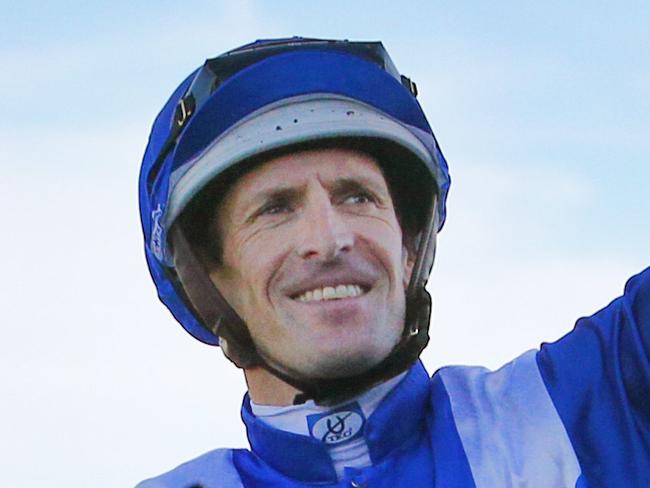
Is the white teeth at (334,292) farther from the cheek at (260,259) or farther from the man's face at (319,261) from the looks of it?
the cheek at (260,259)

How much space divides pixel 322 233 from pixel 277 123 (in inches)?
17.2

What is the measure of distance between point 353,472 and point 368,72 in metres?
1.32

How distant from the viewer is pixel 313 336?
4.30 m

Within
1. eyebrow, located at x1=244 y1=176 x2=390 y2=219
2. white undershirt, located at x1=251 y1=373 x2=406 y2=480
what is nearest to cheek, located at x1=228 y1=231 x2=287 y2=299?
eyebrow, located at x1=244 y1=176 x2=390 y2=219

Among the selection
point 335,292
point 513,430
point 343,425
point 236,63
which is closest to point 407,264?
point 335,292

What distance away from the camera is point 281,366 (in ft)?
14.6

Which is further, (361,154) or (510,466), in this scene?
(361,154)

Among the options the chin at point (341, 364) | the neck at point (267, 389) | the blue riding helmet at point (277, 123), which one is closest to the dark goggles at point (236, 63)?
the blue riding helmet at point (277, 123)

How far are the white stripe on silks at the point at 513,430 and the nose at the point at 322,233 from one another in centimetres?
65

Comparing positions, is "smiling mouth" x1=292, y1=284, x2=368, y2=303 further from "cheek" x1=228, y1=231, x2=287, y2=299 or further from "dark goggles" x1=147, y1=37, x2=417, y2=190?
"dark goggles" x1=147, y1=37, x2=417, y2=190

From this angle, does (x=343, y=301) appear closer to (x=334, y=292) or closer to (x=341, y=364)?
(x=334, y=292)

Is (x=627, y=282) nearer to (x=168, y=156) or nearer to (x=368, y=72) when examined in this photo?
(x=368, y=72)

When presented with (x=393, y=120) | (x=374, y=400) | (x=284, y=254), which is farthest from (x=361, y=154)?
(x=374, y=400)

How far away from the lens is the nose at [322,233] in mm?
4277
